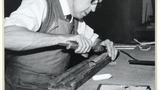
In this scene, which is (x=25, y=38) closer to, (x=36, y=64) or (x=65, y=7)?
(x=36, y=64)

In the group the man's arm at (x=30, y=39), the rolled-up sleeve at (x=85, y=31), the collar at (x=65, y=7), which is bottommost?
the man's arm at (x=30, y=39)

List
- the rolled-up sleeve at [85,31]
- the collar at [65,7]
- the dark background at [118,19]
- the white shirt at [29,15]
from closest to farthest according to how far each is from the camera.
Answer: the white shirt at [29,15], the collar at [65,7], the rolled-up sleeve at [85,31], the dark background at [118,19]

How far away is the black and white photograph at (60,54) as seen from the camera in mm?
1208

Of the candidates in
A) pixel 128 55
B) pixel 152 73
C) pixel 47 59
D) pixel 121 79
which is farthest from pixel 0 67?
pixel 128 55

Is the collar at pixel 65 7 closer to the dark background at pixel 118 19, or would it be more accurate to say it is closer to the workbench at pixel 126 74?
the workbench at pixel 126 74

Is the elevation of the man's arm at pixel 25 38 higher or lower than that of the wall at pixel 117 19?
lower

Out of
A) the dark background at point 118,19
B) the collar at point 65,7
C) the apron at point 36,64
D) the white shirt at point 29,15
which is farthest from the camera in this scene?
the dark background at point 118,19

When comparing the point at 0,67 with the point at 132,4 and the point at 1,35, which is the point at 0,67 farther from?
the point at 132,4

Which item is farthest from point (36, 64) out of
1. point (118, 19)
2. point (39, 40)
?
point (118, 19)

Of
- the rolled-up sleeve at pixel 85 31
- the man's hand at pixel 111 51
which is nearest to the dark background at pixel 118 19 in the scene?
the rolled-up sleeve at pixel 85 31

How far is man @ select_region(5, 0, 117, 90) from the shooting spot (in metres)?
1.27

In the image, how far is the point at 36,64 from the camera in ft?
5.35

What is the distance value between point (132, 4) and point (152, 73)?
3.13 meters

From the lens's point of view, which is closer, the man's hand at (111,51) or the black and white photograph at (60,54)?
the black and white photograph at (60,54)
